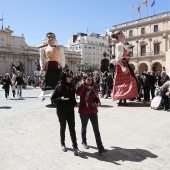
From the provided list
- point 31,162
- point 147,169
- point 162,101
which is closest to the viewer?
point 147,169

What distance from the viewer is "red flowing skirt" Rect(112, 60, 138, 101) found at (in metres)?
9.30

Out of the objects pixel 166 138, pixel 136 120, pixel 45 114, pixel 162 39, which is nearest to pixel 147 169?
pixel 166 138

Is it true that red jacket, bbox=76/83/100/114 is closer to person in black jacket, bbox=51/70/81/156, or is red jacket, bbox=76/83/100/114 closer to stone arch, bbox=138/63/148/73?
person in black jacket, bbox=51/70/81/156

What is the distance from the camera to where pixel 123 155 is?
3.92 metres

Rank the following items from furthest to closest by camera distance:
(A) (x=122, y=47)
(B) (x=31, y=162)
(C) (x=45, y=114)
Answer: (A) (x=122, y=47)
(C) (x=45, y=114)
(B) (x=31, y=162)

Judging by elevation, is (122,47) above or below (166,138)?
above

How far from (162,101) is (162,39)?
3574 cm

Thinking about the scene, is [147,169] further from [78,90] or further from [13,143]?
[13,143]

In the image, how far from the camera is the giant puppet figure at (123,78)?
367 inches

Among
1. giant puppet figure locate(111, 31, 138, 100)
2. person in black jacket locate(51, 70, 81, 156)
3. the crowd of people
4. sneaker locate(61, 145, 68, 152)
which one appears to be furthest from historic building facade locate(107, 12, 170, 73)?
sneaker locate(61, 145, 68, 152)

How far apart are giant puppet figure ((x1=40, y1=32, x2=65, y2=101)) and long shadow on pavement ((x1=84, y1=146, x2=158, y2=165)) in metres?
5.14

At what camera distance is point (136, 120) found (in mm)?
6617

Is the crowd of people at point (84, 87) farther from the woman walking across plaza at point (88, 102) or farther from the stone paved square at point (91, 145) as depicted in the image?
the stone paved square at point (91, 145)

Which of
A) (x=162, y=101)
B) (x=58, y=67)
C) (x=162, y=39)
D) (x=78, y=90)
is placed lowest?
(x=162, y=101)
